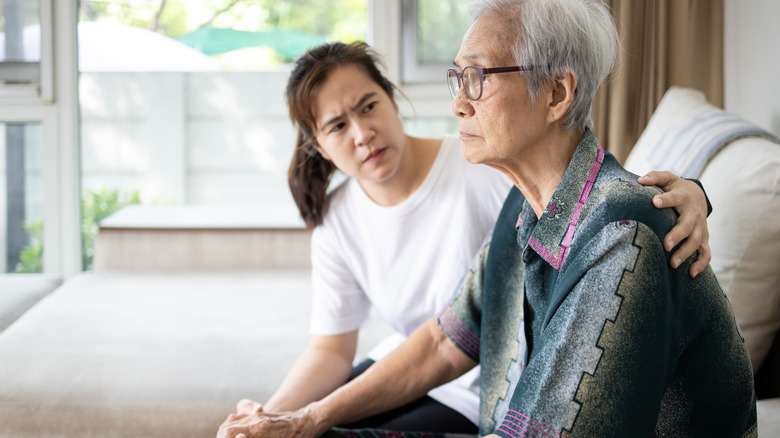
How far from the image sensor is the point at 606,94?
289 centimetres

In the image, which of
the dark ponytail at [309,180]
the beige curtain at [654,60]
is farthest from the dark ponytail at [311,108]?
the beige curtain at [654,60]

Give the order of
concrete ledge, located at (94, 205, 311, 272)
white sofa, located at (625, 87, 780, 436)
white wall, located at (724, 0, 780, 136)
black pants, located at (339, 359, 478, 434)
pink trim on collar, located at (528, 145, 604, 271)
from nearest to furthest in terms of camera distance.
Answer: pink trim on collar, located at (528, 145, 604, 271) < white sofa, located at (625, 87, 780, 436) < black pants, located at (339, 359, 478, 434) < white wall, located at (724, 0, 780, 136) < concrete ledge, located at (94, 205, 311, 272)

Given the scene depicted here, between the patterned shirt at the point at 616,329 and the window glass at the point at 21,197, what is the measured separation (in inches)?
122

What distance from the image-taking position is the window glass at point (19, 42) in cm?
332

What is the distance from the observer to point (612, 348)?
0.85 metres

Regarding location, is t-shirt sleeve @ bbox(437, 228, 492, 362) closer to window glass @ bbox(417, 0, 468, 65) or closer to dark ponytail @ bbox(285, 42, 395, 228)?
dark ponytail @ bbox(285, 42, 395, 228)

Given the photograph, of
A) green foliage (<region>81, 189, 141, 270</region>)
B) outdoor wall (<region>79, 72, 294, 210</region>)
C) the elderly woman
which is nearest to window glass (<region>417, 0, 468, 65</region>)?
outdoor wall (<region>79, 72, 294, 210</region>)

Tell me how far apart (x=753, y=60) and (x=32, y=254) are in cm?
335

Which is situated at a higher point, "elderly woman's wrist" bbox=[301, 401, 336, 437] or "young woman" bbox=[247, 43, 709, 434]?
"young woman" bbox=[247, 43, 709, 434]

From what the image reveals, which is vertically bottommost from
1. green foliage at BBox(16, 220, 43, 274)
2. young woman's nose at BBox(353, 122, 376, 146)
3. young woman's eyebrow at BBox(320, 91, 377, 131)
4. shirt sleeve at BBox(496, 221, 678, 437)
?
green foliage at BBox(16, 220, 43, 274)

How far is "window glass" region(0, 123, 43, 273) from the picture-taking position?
11.3ft

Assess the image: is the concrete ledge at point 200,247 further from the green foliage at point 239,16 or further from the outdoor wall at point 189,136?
the green foliage at point 239,16

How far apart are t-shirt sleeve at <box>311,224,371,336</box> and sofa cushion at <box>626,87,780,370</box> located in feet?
2.74

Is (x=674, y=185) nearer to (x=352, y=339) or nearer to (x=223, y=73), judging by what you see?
(x=352, y=339)
